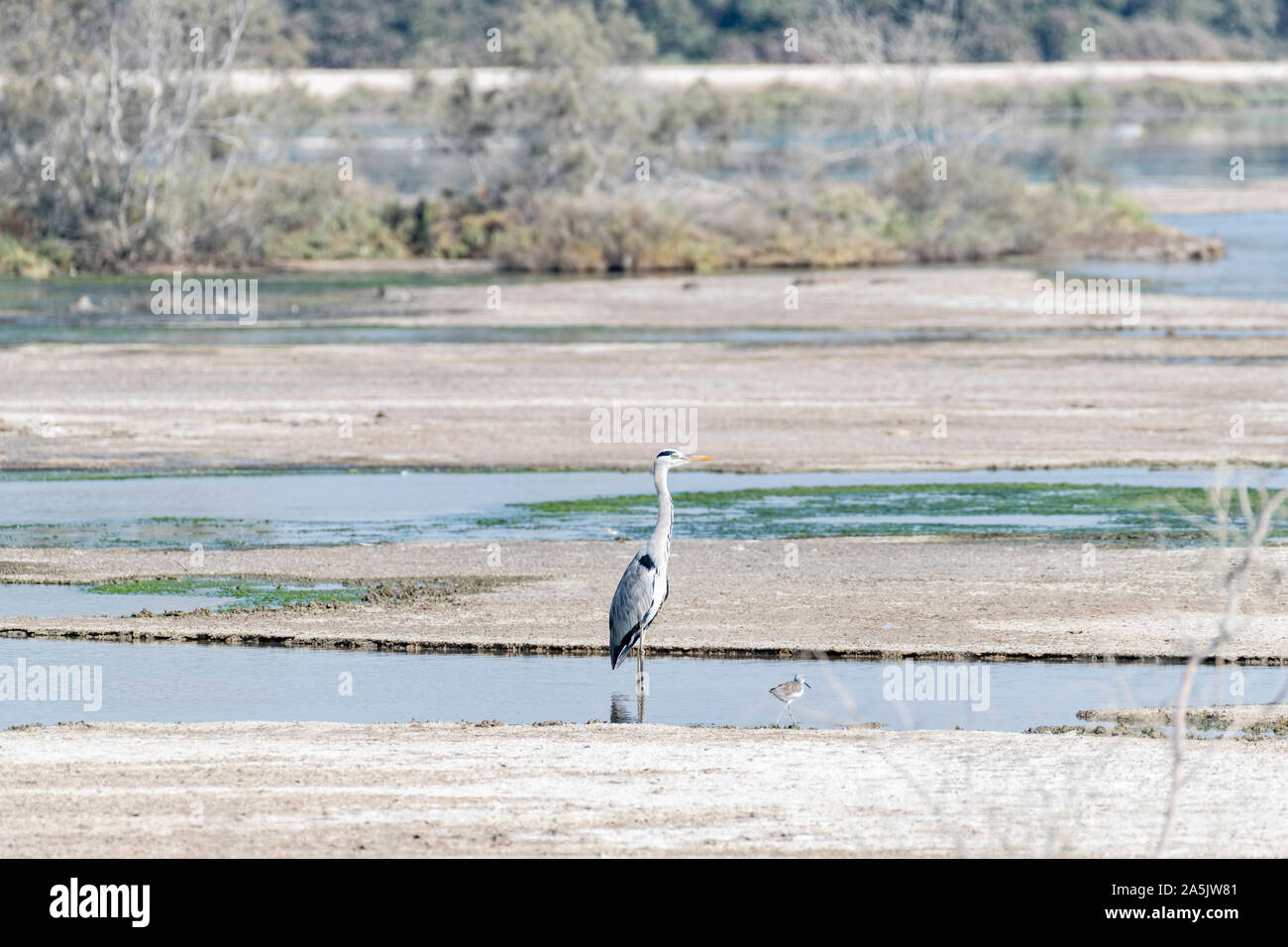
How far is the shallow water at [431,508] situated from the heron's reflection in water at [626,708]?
6.66 metres

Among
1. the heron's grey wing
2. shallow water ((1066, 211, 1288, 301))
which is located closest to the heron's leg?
the heron's grey wing

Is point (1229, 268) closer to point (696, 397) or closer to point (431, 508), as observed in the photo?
point (696, 397)

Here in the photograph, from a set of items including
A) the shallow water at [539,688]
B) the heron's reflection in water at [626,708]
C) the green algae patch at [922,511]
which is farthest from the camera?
the green algae patch at [922,511]

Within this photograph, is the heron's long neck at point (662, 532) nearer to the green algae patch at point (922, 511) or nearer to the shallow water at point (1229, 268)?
the green algae patch at point (922, 511)

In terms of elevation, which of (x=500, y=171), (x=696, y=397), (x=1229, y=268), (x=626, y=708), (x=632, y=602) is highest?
(x=500, y=171)

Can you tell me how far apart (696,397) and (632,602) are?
696 inches

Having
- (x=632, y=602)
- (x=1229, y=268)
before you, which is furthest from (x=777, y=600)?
(x=1229, y=268)

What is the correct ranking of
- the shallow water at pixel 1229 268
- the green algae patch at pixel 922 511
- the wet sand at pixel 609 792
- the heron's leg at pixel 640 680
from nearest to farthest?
the wet sand at pixel 609 792
the heron's leg at pixel 640 680
the green algae patch at pixel 922 511
the shallow water at pixel 1229 268

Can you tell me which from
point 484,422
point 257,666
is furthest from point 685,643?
point 484,422

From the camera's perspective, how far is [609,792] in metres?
11.1

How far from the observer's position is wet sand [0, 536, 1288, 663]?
1594cm

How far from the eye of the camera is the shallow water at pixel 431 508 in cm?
2125

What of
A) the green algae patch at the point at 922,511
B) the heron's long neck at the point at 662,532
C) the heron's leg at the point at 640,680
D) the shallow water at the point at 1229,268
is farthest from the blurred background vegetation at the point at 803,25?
the heron's leg at the point at 640,680
